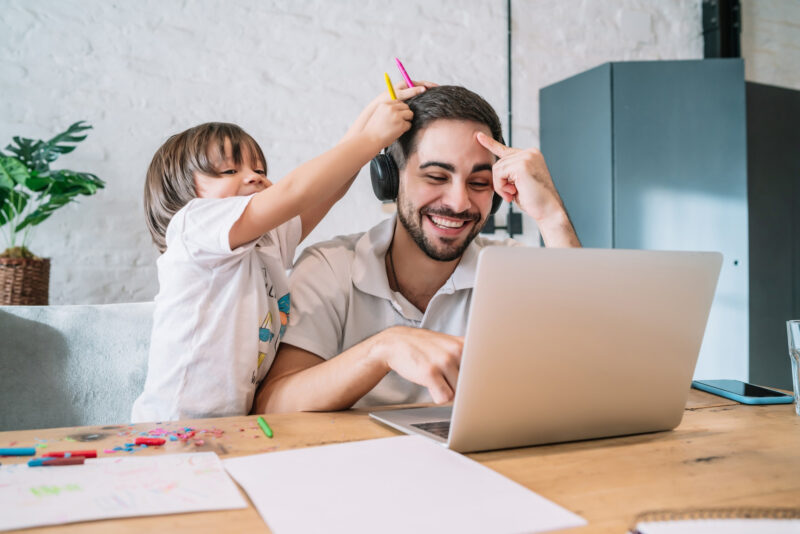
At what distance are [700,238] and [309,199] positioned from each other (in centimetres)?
217

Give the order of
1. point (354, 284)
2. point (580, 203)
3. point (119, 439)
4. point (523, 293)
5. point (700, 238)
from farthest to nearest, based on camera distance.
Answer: point (580, 203) → point (700, 238) → point (354, 284) → point (119, 439) → point (523, 293)

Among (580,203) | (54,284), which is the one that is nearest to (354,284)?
(54,284)

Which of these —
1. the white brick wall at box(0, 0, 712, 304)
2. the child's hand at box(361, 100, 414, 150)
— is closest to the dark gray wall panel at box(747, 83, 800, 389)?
the white brick wall at box(0, 0, 712, 304)

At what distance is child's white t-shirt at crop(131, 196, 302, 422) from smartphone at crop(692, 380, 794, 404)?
0.86 metres

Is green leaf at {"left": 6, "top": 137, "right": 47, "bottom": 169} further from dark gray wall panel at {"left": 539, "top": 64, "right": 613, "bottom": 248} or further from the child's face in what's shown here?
dark gray wall panel at {"left": 539, "top": 64, "right": 613, "bottom": 248}

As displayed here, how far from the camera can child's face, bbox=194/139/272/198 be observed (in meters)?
1.30

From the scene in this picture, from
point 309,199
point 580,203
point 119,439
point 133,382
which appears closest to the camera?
point 119,439

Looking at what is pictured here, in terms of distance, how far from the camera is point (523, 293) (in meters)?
0.66

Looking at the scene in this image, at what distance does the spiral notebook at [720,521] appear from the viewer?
0.50 m

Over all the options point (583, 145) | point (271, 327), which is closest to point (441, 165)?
point (271, 327)

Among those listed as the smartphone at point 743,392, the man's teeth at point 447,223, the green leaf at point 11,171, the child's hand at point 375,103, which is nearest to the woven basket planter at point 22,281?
the green leaf at point 11,171

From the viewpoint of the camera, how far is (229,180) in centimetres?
131

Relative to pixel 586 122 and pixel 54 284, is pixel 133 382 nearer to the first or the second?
pixel 54 284

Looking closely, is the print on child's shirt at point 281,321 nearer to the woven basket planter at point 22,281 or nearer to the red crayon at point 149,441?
the red crayon at point 149,441
